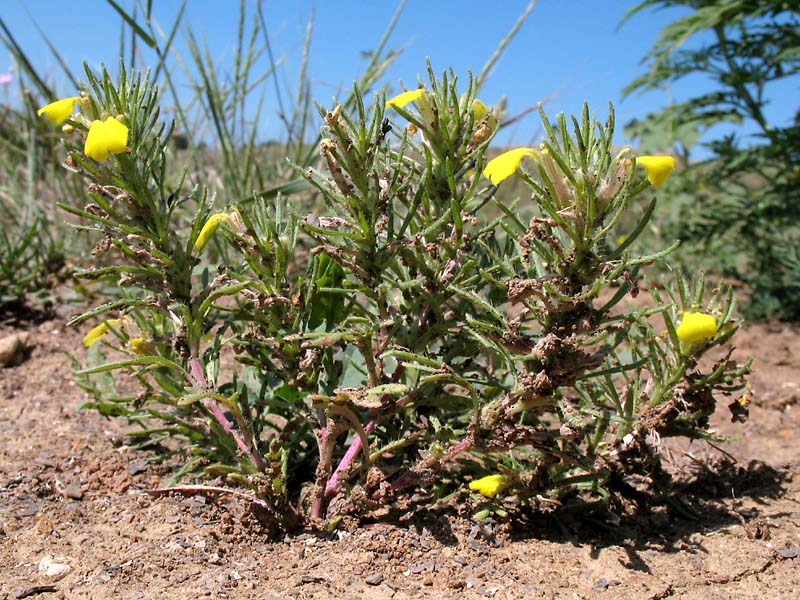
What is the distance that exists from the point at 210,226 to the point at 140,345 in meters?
0.38

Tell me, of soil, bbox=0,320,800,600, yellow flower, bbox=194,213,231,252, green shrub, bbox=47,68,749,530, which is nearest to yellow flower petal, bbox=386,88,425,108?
green shrub, bbox=47,68,749,530

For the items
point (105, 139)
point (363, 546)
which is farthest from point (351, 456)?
point (105, 139)

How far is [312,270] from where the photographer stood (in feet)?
5.44

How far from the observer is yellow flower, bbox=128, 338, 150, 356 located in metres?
1.68

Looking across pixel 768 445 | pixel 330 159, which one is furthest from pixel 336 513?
pixel 768 445

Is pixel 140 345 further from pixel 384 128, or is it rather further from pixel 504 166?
pixel 504 166

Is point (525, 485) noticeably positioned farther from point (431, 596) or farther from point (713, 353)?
point (713, 353)

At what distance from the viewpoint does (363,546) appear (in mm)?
1589

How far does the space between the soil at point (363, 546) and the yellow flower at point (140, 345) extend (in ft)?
1.31

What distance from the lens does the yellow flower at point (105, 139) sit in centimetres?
134

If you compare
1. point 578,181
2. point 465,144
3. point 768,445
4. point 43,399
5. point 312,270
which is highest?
point 465,144

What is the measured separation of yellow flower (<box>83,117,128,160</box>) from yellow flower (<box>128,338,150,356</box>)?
50cm

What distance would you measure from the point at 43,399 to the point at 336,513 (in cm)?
140

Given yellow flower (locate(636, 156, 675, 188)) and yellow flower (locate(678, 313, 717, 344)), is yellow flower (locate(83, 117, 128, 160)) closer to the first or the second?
yellow flower (locate(636, 156, 675, 188))
